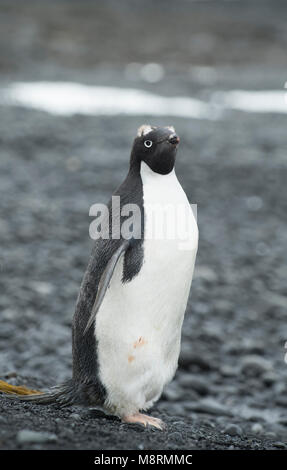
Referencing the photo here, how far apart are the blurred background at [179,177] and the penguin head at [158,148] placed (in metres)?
1.48

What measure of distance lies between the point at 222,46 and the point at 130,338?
572 inches

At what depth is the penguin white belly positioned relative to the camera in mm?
3131

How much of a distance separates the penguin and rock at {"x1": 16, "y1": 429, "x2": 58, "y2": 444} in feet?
2.17

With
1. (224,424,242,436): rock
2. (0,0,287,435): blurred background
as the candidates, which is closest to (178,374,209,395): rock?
(0,0,287,435): blurred background

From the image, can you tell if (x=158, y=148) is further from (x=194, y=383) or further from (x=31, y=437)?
(x=194, y=383)

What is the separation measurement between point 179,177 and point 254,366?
3404 mm

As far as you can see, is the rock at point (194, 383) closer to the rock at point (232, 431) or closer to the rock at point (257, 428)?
the rock at point (257, 428)

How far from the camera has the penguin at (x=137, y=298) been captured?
3131mm

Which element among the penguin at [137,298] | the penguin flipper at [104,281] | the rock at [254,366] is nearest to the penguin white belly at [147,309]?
the penguin at [137,298]

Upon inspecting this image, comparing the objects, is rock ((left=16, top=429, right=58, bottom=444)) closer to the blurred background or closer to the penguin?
the penguin

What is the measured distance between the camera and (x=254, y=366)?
5016mm

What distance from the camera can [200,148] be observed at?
906 cm
